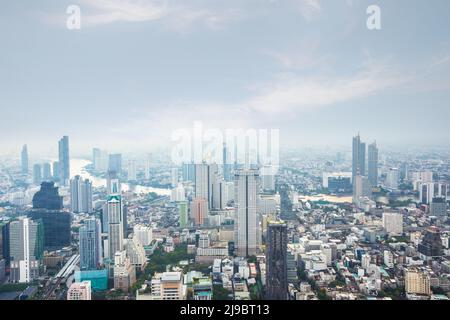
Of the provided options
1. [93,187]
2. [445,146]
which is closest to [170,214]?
[93,187]

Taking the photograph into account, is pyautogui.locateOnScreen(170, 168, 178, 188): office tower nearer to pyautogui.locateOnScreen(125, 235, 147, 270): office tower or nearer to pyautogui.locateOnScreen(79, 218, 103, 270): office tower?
pyautogui.locateOnScreen(125, 235, 147, 270): office tower

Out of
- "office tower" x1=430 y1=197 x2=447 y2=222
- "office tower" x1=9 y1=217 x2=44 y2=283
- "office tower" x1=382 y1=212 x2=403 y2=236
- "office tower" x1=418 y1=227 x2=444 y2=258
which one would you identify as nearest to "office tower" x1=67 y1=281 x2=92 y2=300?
"office tower" x1=9 y1=217 x2=44 y2=283

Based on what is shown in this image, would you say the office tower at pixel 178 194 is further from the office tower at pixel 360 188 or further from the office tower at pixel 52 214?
the office tower at pixel 360 188

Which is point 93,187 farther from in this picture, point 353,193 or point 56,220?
point 353,193

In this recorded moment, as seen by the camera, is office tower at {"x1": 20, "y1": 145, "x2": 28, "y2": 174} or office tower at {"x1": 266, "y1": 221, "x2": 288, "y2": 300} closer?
office tower at {"x1": 266, "y1": 221, "x2": 288, "y2": 300}

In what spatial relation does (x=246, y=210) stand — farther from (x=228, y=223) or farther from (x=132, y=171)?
(x=132, y=171)

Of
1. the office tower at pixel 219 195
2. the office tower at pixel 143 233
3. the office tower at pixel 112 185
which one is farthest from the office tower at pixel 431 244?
the office tower at pixel 112 185

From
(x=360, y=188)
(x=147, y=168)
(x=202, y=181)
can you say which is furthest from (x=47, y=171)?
(x=360, y=188)
